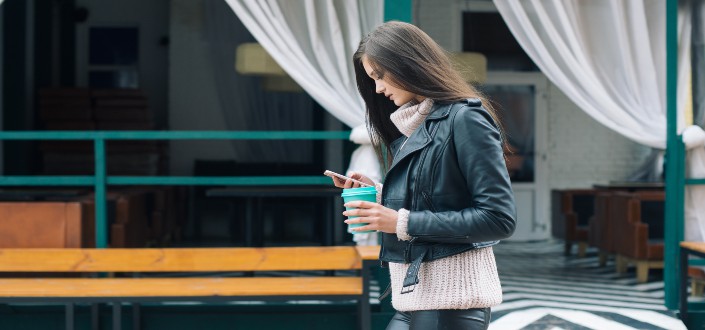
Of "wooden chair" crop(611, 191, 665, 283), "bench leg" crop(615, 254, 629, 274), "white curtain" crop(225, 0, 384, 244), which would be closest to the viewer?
"white curtain" crop(225, 0, 384, 244)

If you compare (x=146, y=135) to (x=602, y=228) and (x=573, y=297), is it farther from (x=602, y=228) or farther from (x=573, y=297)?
(x=602, y=228)

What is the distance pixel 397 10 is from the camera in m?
4.41

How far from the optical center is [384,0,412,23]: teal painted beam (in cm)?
441

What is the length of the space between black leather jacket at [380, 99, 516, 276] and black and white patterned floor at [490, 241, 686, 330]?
10.0 feet

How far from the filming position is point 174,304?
4613mm

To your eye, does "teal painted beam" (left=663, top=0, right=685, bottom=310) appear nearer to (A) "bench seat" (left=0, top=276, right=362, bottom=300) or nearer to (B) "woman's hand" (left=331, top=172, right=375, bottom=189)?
(A) "bench seat" (left=0, top=276, right=362, bottom=300)

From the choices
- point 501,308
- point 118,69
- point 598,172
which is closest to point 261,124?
point 118,69

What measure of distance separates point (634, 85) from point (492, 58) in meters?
5.67

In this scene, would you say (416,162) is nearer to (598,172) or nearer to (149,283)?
(149,283)

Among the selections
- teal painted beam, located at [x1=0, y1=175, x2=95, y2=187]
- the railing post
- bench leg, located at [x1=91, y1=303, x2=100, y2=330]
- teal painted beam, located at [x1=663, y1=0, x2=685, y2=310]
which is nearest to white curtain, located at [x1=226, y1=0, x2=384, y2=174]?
the railing post

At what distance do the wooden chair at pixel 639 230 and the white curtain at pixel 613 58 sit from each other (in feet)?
6.52

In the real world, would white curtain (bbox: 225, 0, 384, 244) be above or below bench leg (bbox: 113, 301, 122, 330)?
above

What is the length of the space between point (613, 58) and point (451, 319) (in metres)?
3.28

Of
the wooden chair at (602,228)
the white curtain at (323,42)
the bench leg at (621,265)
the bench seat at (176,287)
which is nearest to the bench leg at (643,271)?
the bench leg at (621,265)
